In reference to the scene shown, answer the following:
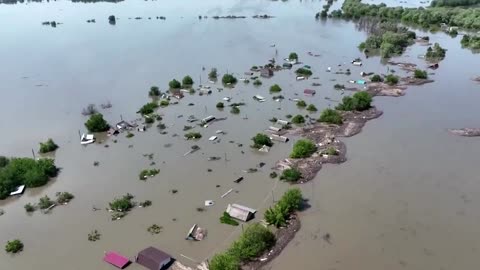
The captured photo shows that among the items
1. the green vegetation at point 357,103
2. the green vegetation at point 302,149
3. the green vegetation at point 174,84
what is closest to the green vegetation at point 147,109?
the green vegetation at point 174,84

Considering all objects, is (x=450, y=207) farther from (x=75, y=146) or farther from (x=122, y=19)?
(x=122, y=19)

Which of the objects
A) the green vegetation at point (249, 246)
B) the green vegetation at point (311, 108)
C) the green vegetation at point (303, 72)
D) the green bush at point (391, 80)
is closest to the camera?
the green vegetation at point (249, 246)

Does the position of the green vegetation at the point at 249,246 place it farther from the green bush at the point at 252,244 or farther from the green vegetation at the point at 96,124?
the green vegetation at the point at 96,124

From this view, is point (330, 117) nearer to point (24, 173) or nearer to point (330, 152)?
point (330, 152)

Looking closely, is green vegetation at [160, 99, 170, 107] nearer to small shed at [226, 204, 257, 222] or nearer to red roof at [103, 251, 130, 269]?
small shed at [226, 204, 257, 222]

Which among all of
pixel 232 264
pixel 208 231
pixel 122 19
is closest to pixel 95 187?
pixel 208 231

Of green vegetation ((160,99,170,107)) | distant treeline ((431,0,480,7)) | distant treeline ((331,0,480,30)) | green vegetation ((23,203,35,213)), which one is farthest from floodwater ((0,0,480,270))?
distant treeline ((431,0,480,7))
